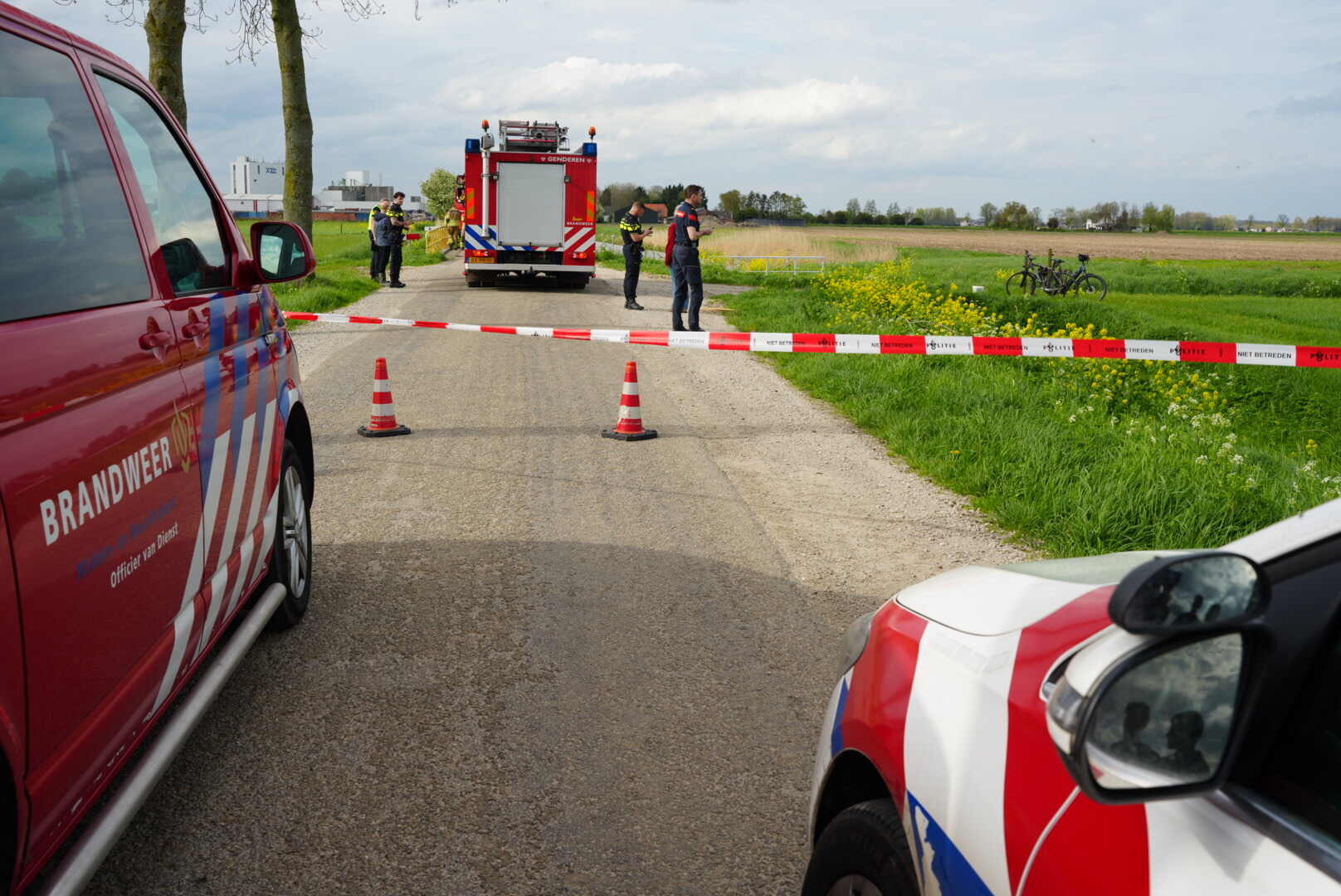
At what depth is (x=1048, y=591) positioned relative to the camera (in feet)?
6.53

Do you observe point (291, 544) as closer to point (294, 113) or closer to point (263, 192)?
point (294, 113)

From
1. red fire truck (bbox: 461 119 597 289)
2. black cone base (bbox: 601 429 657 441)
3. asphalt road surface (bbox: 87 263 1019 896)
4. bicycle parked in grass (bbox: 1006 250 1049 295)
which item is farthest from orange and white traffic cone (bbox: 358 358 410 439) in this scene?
bicycle parked in grass (bbox: 1006 250 1049 295)

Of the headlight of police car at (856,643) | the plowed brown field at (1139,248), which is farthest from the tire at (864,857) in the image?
the plowed brown field at (1139,248)

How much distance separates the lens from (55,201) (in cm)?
269

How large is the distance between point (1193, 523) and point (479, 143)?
2061 centimetres

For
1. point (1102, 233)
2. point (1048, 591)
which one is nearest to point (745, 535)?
point (1048, 591)

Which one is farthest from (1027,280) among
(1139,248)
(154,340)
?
(1139,248)

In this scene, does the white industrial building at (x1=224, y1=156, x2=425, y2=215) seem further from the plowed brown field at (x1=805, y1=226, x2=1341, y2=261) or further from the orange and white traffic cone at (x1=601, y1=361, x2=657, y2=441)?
the orange and white traffic cone at (x1=601, y1=361, x2=657, y2=441)

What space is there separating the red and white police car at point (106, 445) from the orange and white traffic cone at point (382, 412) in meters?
4.76

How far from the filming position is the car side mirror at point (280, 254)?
4.25 m

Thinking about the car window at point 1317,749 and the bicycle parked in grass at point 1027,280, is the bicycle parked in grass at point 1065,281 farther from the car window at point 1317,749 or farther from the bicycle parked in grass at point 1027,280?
the car window at point 1317,749

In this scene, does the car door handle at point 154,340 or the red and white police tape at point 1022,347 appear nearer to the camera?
the car door handle at point 154,340

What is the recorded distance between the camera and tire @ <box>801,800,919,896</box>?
1.96 metres

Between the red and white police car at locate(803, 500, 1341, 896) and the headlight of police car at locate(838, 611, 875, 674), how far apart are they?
43 cm
